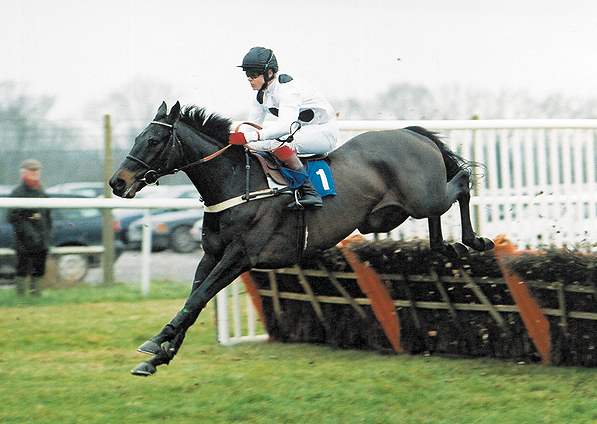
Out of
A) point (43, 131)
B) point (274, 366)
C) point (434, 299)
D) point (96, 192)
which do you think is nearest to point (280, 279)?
point (274, 366)

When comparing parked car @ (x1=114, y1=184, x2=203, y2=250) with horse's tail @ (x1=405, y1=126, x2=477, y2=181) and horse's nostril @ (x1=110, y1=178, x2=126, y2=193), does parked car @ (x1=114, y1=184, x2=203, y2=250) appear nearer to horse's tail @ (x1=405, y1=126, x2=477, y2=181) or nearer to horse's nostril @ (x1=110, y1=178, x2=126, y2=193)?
horse's tail @ (x1=405, y1=126, x2=477, y2=181)

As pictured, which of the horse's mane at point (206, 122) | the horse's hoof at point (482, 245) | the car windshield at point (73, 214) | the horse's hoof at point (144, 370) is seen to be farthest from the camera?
the car windshield at point (73, 214)

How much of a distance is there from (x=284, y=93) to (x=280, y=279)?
2.00 metres

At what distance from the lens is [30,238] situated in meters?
8.66

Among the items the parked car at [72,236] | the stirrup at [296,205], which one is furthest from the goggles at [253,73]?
the parked car at [72,236]

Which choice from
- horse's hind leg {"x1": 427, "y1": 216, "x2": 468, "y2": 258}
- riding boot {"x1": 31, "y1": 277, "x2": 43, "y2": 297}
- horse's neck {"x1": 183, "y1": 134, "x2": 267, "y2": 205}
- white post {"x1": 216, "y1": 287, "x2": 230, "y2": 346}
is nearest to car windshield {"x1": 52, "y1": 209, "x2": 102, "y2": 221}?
riding boot {"x1": 31, "y1": 277, "x2": 43, "y2": 297}

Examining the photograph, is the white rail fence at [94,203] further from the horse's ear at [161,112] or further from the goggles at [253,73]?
the goggles at [253,73]

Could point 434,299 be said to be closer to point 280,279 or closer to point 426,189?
point 426,189

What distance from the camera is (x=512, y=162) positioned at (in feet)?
22.6

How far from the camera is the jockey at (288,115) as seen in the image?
499 cm

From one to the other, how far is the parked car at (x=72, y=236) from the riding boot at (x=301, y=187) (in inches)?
173

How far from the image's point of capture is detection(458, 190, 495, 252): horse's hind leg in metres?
5.80

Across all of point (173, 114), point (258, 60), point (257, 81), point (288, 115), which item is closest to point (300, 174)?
point (288, 115)

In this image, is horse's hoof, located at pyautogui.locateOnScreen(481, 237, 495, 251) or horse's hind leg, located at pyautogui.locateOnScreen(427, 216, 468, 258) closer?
horse's hind leg, located at pyautogui.locateOnScreen(427, 216, 468, 258)
